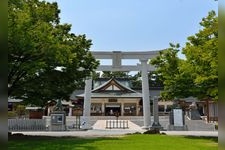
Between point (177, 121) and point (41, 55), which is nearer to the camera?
Result: point (41, 55)

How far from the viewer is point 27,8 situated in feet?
48.0

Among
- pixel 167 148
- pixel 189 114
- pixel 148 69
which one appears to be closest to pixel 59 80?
pixel 167 148

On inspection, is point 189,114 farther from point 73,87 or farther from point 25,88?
point 25,88

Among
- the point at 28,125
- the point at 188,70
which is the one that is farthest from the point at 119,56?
the point at 188,70

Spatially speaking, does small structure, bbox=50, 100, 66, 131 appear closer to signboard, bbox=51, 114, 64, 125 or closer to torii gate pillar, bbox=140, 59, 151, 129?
signboard, bbox=51, 114, 64, 125

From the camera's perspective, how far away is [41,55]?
1448cm

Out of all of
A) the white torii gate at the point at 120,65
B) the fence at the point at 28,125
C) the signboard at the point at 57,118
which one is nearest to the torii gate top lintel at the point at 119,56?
the white torii gate at the point at 120,65

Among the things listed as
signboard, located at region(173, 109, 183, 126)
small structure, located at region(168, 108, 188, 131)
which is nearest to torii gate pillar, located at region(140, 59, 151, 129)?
small structure, located at region(168, 108, 188, 131)

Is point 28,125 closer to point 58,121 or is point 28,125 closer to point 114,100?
point 58,121

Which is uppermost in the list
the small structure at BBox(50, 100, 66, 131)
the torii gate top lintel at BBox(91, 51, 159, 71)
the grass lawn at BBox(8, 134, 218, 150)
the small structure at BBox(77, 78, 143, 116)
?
the torii gate top lintel at BBox(91, 51, 159, 71)

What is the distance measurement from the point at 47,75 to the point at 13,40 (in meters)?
4.55

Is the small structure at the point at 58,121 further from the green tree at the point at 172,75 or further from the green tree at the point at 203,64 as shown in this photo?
the green tree at the point at 203,64

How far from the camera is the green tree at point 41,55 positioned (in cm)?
1284

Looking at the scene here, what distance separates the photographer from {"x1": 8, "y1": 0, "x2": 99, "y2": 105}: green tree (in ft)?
42.1
